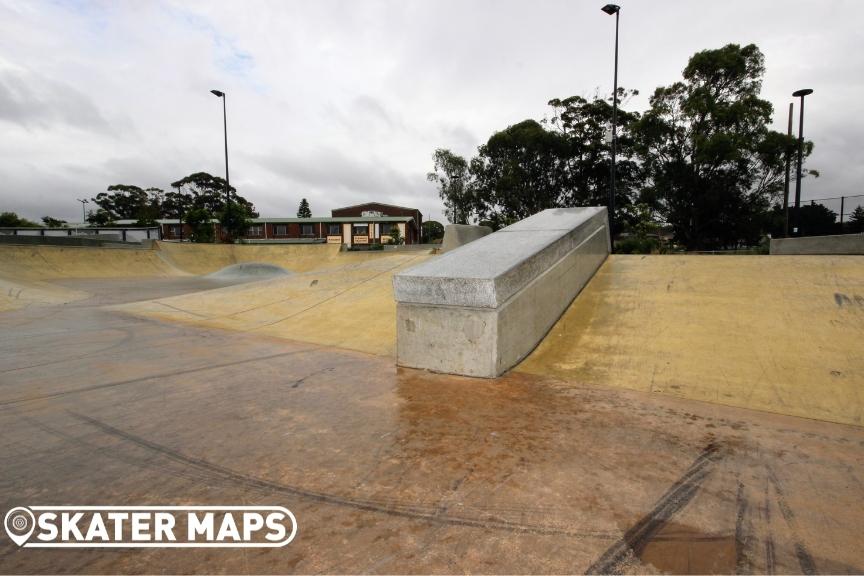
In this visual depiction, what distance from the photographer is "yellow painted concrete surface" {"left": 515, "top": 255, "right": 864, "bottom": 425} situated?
3.37m

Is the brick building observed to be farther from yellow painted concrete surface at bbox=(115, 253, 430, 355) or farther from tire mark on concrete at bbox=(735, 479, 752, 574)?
tire mark on concrete at bbox=(735, 479, 752, 574)

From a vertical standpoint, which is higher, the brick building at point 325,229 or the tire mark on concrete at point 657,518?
the brick building at point 325,229

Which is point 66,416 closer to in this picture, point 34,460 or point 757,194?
point 34,460

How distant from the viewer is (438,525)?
181cm

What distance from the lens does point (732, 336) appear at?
426 cm

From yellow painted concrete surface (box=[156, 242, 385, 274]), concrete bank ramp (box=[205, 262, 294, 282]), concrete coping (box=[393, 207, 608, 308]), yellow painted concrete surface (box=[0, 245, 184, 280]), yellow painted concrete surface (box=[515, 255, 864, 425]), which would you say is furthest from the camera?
yellow painted concrete surface (box=[156, 242, 385, 274])

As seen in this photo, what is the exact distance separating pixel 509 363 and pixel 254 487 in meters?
2.63

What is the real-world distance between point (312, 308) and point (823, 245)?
1101 cm

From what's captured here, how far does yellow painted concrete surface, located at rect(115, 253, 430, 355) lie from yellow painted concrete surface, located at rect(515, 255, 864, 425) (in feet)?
7.81

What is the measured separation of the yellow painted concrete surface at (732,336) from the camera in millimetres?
3369

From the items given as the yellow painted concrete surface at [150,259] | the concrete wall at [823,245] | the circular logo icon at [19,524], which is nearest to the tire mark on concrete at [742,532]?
the circular logo icon at [19,524]

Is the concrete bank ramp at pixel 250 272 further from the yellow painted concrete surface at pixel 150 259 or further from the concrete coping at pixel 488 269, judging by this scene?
the concrete coping at pixel 488 269

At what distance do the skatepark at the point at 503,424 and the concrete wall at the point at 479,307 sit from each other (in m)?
0.03

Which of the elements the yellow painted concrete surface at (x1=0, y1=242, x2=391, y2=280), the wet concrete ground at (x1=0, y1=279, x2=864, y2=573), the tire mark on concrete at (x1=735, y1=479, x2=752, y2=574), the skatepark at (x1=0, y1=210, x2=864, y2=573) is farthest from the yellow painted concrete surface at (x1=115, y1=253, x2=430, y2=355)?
the yellow painted concrete surface at (x1=0, y1=242, x2=391, y2=280)
